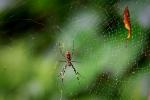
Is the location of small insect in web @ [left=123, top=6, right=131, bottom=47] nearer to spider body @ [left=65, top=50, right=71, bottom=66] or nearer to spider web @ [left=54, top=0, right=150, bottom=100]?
spider web @ [left=54, top=0, right=150, bottom=100]

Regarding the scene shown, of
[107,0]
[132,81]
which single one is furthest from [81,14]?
[132,81]

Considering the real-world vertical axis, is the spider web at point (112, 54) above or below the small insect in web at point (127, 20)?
below

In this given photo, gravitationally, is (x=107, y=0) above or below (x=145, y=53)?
above

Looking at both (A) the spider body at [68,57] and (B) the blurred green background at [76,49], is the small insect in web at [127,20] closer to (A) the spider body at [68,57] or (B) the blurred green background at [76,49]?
(B) the blurred green background at [76,49]

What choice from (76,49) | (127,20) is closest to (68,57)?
(76,49)

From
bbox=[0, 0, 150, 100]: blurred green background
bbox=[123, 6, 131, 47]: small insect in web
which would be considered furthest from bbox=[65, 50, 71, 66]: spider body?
bbox=[123, 6, 131, 47]: small insect in web

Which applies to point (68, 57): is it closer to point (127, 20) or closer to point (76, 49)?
point (76, 49)

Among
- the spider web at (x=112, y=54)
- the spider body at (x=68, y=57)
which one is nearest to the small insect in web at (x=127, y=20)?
the spider web at (x=112, y=54)

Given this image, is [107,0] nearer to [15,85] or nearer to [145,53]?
[145,53]

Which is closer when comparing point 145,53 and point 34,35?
point 145,53
